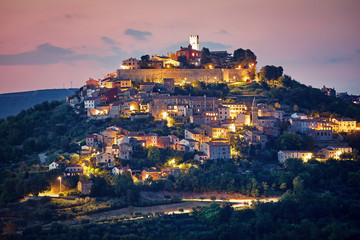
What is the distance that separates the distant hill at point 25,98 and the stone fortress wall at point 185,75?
11.5 m

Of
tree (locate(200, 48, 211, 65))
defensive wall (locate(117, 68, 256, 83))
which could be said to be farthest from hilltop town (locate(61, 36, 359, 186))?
tree (locate(200, 48, 211, 65))

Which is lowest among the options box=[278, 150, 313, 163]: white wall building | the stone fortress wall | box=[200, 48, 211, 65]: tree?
box=[278, 150, 313, 163]: white wall building

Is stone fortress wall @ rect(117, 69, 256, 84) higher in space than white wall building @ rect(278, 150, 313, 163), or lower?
higher

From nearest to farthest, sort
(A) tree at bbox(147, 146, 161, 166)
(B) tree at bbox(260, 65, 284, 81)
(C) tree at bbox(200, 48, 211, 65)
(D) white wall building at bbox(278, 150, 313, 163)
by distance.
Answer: (A) tree at bbox(147, 146, 161, 166) → (D) white wall building at bbox(278, 150, 313, 163) → (B) tree at bbox(260, 65, 284, 81) → (C) tree at bbox(200, 48, 211, 65)

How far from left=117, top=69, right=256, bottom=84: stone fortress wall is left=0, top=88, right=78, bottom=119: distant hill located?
11.5 m

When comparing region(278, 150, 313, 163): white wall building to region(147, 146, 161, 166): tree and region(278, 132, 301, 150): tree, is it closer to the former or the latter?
region(278, 132, 301, 150): tree

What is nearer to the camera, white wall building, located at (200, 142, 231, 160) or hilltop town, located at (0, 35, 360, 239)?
hilltop town, located at (0, 35, 360, 239)

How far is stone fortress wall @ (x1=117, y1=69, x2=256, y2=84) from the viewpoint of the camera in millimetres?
52312

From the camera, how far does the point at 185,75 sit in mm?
54188

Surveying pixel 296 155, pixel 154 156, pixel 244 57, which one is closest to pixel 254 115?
pixel 296 155

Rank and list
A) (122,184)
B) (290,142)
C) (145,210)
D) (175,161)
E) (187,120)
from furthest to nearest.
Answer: (187,120) → (290,142) → (175,161) → (122,184) → (145,210)

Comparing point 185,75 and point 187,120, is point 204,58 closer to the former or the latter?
point 185,75

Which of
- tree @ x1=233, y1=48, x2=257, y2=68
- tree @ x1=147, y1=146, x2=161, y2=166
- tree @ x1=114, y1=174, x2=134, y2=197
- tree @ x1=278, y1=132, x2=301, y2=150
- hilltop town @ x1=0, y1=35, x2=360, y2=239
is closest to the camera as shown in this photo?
hilltop town @ x1=0, y1=35, x2=360, y2=239

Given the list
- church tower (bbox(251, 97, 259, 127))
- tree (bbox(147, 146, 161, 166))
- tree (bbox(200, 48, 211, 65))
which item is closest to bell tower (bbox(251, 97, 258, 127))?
church tower (bbox(251, 97, 259, 127))
